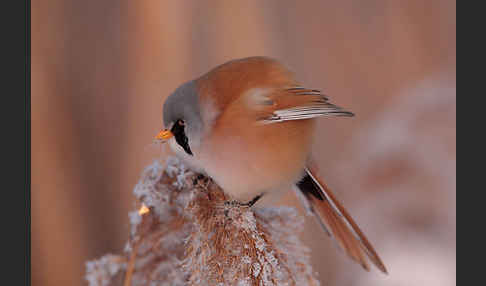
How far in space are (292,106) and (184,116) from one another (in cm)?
21

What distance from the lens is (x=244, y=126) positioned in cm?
74

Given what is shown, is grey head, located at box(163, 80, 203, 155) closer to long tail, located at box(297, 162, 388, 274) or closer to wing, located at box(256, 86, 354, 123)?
wing, located at box(256, 86, 354, 123)

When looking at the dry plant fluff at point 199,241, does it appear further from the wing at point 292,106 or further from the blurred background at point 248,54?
the blurred background at point 248,54

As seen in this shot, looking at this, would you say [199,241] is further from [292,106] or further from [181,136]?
[292,106]

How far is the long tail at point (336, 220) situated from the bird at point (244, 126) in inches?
4.5

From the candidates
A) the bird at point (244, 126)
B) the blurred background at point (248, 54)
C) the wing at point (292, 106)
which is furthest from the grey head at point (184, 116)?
the blurred background at point (248, 54)

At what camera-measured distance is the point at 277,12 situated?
5.04 ft

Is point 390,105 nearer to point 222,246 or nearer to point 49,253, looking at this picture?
point 222,246

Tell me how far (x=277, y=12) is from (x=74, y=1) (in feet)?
2.41

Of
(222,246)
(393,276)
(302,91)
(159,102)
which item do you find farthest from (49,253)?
(393,276)

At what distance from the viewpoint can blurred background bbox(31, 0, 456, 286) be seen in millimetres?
1307

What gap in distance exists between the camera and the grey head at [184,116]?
0.73 metres

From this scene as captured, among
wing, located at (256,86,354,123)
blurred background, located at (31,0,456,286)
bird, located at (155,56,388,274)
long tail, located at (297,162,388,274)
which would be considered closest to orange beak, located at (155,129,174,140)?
bird, located at (155,56,388,274)

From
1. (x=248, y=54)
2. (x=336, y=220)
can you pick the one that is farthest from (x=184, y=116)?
(x=248, y=54)
